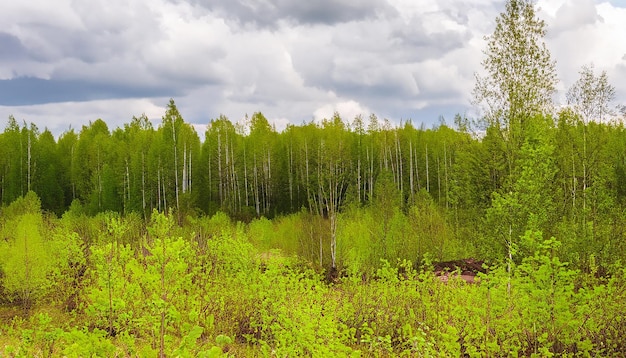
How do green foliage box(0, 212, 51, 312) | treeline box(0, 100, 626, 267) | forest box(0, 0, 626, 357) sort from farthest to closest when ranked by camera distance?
treeline box(0, 100, 626, 267) → green foliage box(0, 212, 51, 312) → forest box(0, 0, 626, 357)

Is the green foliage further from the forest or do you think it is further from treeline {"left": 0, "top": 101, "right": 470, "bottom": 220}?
treeline {"left": 0, "top": 101, "right": 470, "bottom": 220}

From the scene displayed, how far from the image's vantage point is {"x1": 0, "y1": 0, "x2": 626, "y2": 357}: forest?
6883mm

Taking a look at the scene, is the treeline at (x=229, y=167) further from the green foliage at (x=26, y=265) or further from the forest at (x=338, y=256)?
the green foliage at (x=26, y=265)

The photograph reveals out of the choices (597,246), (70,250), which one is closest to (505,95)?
(597,246)

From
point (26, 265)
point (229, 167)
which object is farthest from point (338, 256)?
point (229, 167)

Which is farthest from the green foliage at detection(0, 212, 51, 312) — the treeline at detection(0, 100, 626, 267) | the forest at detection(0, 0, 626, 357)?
the treeline at detection(0, 100, 626, 267)

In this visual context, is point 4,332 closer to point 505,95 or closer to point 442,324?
point 442,324

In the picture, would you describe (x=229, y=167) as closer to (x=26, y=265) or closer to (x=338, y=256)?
(x=338, y=256)

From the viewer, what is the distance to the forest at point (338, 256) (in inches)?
271

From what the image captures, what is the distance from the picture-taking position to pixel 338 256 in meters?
17.2

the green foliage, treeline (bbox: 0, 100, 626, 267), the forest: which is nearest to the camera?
the forest

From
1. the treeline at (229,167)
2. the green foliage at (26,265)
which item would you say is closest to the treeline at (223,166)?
the treeline at (229,167)

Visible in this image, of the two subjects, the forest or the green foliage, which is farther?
the green foliage

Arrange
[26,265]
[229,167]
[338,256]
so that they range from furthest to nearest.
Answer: [229,167]
[338,256]
[26,265]
